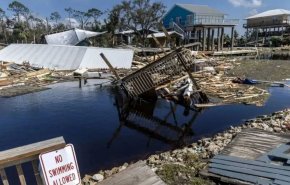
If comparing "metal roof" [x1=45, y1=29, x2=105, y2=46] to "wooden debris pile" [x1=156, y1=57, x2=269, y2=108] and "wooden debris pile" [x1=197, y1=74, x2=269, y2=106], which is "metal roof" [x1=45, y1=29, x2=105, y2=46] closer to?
"wooden debris pile" [x1=197, y1=74, x2=269, y2=106]

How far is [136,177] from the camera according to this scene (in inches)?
239

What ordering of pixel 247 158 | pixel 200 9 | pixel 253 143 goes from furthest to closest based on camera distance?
1. pixel 200 9
2. pixel 253 143
3. pixel 247 158

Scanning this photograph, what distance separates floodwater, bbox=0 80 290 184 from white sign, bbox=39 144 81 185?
679 cm

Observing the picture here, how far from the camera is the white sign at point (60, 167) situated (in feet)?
10.3

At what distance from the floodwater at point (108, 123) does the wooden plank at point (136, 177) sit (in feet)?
12.5

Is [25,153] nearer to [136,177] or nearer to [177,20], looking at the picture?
[136,177]

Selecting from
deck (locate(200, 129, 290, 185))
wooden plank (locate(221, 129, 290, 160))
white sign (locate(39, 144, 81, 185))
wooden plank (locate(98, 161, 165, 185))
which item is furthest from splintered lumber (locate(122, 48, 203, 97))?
white sign (locate(39, 144, 81, 185))

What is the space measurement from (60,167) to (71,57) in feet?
108

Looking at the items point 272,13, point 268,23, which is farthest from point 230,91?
point 272,13

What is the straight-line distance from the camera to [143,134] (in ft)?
45.5

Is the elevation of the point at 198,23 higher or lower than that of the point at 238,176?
higher

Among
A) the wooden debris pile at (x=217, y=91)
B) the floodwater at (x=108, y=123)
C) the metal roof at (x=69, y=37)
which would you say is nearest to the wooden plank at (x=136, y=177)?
the floodwater at (x=108, y=123)

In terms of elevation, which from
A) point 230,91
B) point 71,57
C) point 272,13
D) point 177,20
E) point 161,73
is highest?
point 272,13

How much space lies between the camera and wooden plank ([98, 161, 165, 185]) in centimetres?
593
